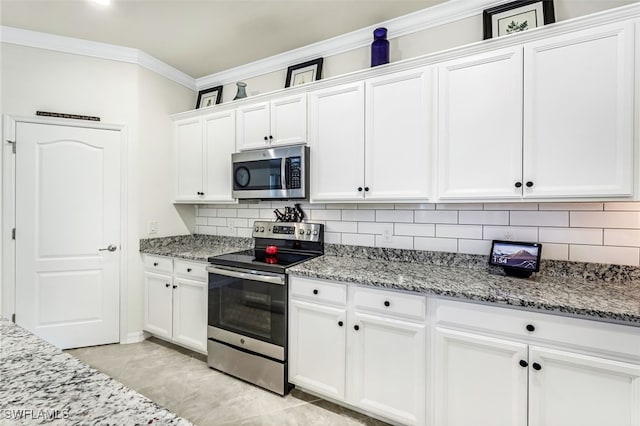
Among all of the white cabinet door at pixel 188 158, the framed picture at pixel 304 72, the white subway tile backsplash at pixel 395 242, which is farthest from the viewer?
the white cabinet door at pixel 188 158

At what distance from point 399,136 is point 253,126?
1369 mm

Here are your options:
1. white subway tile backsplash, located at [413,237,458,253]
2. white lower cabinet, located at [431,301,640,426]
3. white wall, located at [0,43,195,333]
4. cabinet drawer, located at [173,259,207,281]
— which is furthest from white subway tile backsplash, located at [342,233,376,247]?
white wall, located at [0,43,195,333]

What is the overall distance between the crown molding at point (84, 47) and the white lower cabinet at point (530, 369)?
11.4 feet

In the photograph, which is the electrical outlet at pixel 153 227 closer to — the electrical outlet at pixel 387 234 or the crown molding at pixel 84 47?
the crown molding at pixel 84 47

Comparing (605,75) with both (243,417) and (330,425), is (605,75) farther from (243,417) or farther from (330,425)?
(243,417)

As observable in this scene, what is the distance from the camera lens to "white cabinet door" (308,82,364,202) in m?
2.22

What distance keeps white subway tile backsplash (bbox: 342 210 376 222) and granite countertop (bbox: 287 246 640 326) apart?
15.5 inches

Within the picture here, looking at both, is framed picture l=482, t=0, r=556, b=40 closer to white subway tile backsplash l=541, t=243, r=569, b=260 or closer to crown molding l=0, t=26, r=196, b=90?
white subway tile backsplash l=541, t=243, r=569, b=260

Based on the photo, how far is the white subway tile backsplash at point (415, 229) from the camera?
2.25 m

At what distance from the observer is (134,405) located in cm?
61

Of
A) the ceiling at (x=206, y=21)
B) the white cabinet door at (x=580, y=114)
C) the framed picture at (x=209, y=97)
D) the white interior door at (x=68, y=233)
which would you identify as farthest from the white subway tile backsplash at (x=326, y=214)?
the white interior door at (x=68, y=233)

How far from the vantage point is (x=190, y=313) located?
265cm

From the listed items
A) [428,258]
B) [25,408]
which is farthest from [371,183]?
[25,408]

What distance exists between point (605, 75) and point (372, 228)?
1.64m
